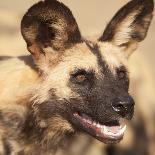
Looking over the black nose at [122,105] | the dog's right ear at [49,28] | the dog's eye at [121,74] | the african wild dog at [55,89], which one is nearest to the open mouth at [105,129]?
the african wild dog at [55,89]

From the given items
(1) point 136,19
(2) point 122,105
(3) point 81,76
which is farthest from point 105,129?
(1) point 136,19

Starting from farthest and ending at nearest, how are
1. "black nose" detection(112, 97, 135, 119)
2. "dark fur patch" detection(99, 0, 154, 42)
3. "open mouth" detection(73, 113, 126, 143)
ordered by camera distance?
"dark fur patch" detection(99, 0, 154, 42), "open mouth" detection(73, 113, 126, 143), "black nose" detection(112, 97, 135, 119)

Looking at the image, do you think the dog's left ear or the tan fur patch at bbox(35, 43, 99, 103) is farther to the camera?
the dog's left ear

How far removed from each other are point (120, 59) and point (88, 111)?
0.48 m

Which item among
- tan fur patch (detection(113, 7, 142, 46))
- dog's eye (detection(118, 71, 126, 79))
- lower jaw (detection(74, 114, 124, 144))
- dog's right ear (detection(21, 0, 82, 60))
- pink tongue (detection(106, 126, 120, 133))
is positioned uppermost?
dog's right ear (detection(21, 0, 82, 60))

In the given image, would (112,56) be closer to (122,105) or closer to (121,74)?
(121,74)

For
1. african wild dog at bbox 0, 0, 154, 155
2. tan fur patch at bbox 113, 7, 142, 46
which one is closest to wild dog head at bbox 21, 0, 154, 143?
african wild dog at bbox 0, 0, 154, 155

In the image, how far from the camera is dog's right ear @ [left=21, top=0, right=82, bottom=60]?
4.07 m

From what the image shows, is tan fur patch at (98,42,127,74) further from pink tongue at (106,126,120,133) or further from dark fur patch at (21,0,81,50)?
pink tongue at (106,126,120,133)

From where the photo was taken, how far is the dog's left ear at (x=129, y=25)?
4.43 meters

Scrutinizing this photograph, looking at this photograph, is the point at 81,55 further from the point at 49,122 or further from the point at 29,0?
the point at 29,0

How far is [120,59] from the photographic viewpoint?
4461 millimetres

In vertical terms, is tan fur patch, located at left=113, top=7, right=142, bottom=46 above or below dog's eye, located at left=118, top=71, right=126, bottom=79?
above

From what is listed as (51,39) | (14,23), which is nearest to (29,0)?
(14,23)
